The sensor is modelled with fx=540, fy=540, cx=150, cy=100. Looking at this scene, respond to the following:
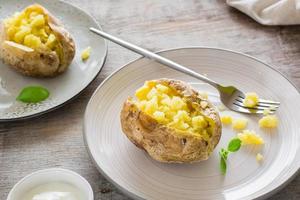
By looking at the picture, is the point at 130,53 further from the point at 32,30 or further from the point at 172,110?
the point at 172,110

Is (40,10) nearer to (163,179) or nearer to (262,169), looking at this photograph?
(163,179)

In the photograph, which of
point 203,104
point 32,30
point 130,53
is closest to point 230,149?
point 203,104

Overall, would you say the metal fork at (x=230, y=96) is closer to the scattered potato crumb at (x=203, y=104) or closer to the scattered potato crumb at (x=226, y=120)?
the scattered potato crumb at (x=226, y=120)

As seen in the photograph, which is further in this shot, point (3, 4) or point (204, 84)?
point (3, 4)

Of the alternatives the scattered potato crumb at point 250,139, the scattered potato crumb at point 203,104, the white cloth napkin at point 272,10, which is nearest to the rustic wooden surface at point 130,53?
the white cloth napkin at point 272,10

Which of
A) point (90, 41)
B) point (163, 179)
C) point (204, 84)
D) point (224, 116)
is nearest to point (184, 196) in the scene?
A: point (163, 179)
